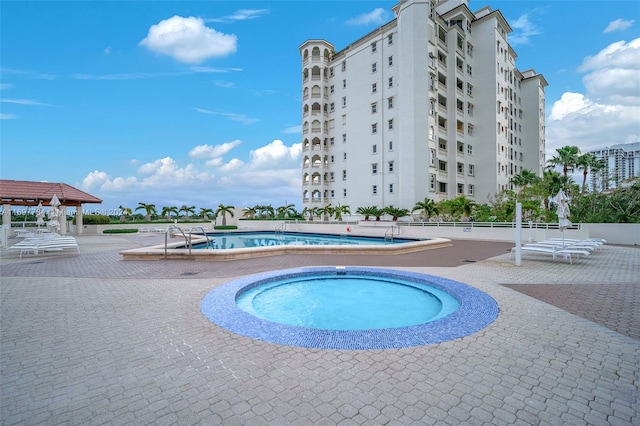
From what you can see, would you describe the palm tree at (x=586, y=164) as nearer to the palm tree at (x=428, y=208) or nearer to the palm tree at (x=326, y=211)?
the palm tree at (x=428, y=208)

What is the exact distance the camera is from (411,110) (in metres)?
32.2

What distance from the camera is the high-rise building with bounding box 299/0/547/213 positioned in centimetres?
3206

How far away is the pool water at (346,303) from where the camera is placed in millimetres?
5801

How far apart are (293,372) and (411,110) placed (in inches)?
1316

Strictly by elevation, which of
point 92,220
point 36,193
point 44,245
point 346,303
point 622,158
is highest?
point 622,158

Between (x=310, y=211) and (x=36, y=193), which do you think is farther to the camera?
(x=310, y=211)

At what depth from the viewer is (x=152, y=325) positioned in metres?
4.51

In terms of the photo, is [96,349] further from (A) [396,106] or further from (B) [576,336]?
(A) [396,106]

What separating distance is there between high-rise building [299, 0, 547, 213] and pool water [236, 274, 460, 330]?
25.5 meters

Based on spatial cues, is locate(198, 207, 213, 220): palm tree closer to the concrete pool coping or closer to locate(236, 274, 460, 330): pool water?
the concrete pool coping

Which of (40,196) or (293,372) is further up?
(40,196)

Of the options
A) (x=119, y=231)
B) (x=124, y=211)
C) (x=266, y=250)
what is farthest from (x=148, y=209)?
(x=266, y=250)

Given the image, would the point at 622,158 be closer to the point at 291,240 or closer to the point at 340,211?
the point at 340,211

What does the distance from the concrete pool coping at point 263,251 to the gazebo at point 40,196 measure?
15602 millimetres
